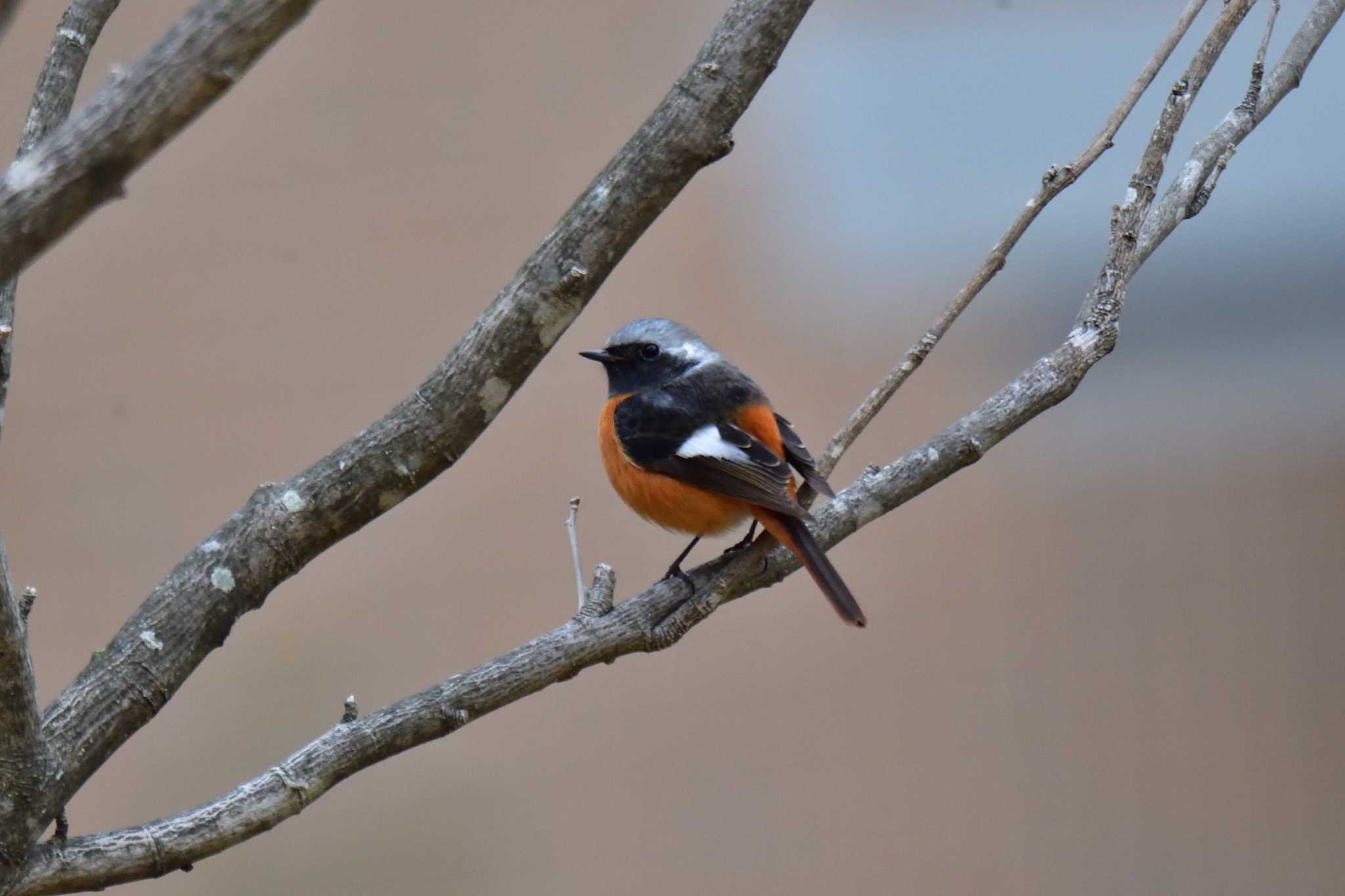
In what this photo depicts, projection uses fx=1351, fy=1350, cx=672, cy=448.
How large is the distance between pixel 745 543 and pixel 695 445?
1.14ft

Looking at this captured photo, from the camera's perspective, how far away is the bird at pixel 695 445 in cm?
307

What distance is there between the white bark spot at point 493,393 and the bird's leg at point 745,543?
3.54ft

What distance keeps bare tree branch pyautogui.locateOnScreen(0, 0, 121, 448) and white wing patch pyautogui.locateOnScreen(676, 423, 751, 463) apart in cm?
160

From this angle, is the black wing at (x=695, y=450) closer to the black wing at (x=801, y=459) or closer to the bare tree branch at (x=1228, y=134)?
the black wing at (x=801, y=459)

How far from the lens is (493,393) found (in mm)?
2139

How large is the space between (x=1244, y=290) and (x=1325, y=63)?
4.24 feet

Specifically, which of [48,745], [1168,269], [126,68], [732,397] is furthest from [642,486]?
[1168,269]

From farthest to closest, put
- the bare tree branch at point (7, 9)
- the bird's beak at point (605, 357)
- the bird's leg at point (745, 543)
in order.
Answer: the bird's beak at point (605, 357), the bird's leg at point (745, 543), the bare tree branch at point (7, 9)

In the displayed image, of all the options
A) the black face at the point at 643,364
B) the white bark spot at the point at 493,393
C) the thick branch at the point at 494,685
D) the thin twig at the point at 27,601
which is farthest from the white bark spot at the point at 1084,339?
the thin twig at the point at 27,601

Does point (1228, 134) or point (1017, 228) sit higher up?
point (1228, 134)

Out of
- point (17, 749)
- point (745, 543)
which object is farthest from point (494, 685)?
point (745, 543)

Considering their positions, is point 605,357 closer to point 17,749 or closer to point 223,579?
point 223,579

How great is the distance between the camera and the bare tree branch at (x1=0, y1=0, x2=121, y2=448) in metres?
2.51

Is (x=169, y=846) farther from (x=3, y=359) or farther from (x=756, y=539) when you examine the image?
(x=756, y=539)
